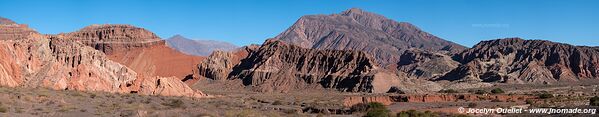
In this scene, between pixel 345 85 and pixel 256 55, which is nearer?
pixel 345 85

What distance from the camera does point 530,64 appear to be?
154375 millimetres

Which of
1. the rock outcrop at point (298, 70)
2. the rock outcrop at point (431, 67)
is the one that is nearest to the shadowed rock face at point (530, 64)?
the rock outcrop at point (431, 67)

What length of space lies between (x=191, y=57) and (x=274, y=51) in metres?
16.0

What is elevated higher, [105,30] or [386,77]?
[105,30]

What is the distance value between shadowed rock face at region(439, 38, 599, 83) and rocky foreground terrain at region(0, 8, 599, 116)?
15.4 inches

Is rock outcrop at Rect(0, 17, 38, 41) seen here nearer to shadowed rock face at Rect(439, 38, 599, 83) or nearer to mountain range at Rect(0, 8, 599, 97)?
mountain range at Rect(0, 8, 599, 97)

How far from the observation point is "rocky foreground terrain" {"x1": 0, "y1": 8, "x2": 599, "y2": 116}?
133 feet

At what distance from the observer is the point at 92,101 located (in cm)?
3991

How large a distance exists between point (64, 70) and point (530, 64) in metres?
124

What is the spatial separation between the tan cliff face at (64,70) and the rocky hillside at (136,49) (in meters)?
43.1

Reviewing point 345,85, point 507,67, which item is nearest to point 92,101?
point 345,85

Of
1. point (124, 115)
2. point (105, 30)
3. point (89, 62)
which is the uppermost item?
point (105, 30)

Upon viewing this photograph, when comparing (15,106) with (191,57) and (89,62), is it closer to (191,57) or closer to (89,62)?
(89,62)

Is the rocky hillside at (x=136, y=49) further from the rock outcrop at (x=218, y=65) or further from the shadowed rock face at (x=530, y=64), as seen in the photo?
the shadowed rock face at (x=530, y=64)
